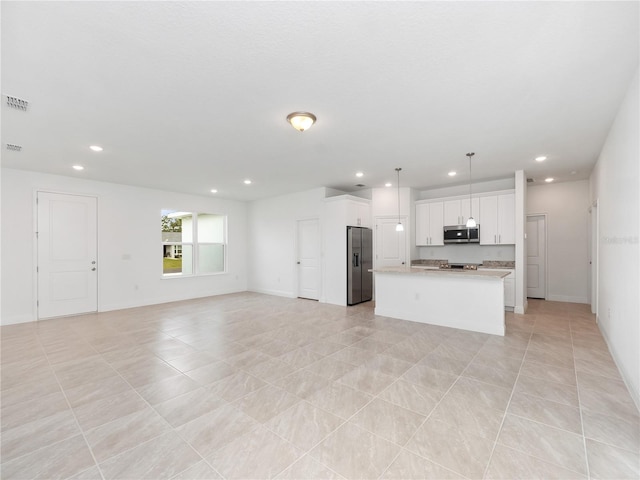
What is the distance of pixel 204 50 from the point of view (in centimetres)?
208

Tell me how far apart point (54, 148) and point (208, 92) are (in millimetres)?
3193

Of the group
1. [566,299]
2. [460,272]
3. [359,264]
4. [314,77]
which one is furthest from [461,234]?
[314,77]

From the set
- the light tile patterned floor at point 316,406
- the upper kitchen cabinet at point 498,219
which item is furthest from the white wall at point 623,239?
the upper kitchen cabinet at point 498,219

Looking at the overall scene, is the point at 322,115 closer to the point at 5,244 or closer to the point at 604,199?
the point at 604,199

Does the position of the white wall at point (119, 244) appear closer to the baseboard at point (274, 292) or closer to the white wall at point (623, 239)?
the baseboard at point (274, 292)

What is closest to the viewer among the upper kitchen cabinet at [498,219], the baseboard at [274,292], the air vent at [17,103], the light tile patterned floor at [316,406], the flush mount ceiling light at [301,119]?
the light tile patterned floor at [316,406]

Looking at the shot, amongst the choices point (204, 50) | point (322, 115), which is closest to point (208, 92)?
point (204, 50)

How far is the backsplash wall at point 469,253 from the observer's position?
643 centimetres

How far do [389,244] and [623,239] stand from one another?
4.38m

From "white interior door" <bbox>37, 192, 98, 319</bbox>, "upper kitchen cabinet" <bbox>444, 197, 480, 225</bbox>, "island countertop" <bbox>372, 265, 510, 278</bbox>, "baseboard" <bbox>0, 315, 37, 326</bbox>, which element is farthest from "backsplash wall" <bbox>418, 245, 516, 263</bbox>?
"baseboard" <bbox>0, 315, 37, 326</bbox>

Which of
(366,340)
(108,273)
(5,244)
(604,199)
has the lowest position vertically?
(366,340)

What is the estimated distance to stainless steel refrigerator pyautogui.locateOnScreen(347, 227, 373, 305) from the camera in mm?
6543

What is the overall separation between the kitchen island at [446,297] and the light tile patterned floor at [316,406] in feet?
1.27

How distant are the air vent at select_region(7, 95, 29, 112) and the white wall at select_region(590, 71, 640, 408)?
561cm
